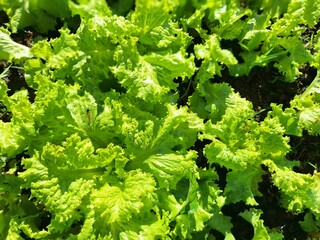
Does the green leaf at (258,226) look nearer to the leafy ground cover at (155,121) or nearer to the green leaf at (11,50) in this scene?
the leafy ground cover at (155,121)

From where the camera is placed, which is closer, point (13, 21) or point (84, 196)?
point (84, 196)

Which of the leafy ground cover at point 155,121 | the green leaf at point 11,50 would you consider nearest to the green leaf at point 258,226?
the leafy ground cover at point 155,121

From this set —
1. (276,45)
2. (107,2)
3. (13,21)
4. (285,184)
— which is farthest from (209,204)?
(13,21)

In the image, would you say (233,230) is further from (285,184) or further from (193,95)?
(193,95)

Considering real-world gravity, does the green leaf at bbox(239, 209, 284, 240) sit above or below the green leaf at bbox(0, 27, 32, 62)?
below

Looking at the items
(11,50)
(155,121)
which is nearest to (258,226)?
(155,121)

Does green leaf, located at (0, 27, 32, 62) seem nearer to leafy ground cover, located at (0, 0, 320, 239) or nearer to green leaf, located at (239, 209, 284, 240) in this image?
leafy ground cover, located at (0, 0, 320, 239)

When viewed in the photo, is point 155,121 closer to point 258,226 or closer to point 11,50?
point 258,226

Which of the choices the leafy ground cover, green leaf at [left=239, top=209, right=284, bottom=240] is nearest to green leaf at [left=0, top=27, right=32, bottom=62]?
the leafy ground cover

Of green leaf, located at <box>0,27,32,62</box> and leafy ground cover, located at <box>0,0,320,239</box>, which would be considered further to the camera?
green leaf, located at <box>0,27,32,62</box>
